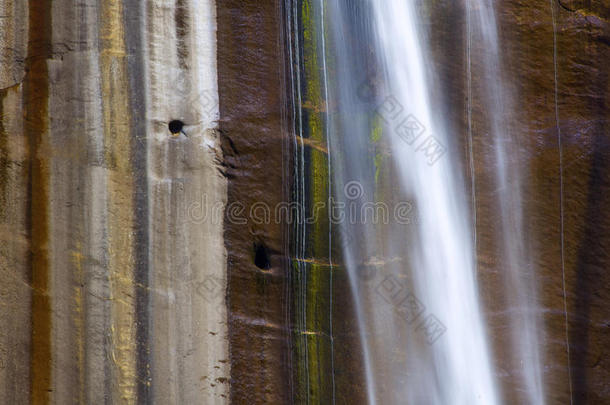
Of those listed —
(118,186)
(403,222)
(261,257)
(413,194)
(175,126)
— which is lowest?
(261,257)

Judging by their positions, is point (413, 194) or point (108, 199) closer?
point (108, 199)

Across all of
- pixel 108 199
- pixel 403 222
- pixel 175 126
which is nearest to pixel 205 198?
pixel 175 126

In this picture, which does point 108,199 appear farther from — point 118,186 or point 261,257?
point 261,257

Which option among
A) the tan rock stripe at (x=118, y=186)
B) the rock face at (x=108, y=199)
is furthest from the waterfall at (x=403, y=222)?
the tan rock stripe at (x=118, y=186)

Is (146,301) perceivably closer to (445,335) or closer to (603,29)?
(445,335)

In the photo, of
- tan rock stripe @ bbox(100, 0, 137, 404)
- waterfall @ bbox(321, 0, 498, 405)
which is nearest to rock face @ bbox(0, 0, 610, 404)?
tan rock stripe @ bbox(100, 0, 137, 404)
